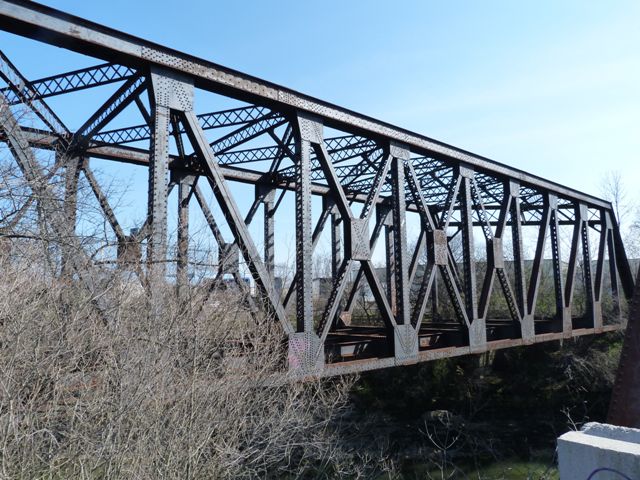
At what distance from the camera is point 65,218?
7.37 metres

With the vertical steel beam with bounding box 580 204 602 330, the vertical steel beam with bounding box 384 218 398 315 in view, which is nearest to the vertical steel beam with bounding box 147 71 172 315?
the vertical steel beam with bounding box 384 218 398 315

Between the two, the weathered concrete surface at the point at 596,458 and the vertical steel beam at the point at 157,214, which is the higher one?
the vertical steel beam at the point at 157,214

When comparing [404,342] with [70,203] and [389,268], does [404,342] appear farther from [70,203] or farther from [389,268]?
[389,268]

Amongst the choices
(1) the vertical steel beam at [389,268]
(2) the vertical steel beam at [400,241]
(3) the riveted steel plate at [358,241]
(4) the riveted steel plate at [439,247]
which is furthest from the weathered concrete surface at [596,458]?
(1) the vertical steel beam at [389,268]

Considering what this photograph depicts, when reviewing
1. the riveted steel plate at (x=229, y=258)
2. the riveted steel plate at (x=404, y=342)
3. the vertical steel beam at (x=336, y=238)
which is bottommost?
the riveted steel plate at (x=404, y=342)

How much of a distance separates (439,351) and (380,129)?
473 centimetres

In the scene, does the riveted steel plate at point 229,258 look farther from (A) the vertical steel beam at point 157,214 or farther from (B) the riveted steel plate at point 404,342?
(B) the riveted steel plate at point 404,342

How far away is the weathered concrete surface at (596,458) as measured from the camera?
3.32 meters

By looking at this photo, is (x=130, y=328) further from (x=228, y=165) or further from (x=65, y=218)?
(x=228, y=165)

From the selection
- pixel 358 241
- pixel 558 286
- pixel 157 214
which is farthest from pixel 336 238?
pixel 157 214

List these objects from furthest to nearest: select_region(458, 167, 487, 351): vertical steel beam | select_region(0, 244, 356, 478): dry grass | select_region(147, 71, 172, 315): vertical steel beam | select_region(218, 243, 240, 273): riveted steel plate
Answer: select_region(458, 167, 487, 351): vertical steel beam < select_region(218, 243, 240, 273): riveted steel plate < select_region(147, 71, 172, 315): vertical steel beam < select_region(0, 244, 356, 478): dry grass

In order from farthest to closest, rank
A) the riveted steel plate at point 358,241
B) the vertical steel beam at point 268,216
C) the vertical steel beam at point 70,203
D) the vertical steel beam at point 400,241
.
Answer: the vertical steel beam at point 268,216, the vertical steel beam at point 400,241, the riveted steel plate at point 358,241, the vertical steel beam at point 70,203

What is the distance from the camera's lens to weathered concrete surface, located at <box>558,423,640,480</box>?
131 inches

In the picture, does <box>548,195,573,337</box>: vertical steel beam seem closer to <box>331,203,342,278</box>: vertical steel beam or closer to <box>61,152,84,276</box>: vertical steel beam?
<box>331,203,342,278</box>: vertical steel beam
